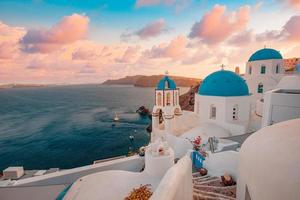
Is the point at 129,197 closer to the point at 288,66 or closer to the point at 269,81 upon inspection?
the point at 269,81

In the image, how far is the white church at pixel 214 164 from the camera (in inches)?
157

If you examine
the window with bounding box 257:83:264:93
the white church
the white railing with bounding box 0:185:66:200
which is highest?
the window with bounding box 257:83:264:93

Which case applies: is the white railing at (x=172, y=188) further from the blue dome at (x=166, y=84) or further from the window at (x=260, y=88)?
the window at (x=260, y=88)

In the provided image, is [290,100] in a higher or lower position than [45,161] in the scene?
higher

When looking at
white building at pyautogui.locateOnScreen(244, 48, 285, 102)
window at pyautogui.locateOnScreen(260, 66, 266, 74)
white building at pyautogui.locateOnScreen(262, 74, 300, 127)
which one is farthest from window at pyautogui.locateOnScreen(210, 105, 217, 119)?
window at pyautogui.locateOnScreen(260, 66, 266, 74)

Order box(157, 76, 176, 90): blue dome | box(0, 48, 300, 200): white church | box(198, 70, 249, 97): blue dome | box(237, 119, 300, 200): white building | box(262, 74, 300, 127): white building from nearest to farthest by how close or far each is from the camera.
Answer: box(237, 119, 300, 200): white building, box(0, 48, 300, 200): white church, box(262, 74, 300, 127): white building, box(198, 70, 249, 97): blue dome, box(157, 76, 176, 90): blue dome

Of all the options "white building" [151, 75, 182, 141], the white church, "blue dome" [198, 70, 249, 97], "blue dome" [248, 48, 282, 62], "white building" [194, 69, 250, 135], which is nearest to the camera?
the white church

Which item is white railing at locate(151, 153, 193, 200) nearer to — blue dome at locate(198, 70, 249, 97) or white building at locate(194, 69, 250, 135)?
white building at locate(194, 69, 250, 135)

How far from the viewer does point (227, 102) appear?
1744 centimetres

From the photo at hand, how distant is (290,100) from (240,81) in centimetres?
866

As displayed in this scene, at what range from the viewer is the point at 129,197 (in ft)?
20.9

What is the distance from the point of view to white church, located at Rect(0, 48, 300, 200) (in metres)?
4.00

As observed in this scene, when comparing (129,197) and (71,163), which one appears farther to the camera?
(71,163)

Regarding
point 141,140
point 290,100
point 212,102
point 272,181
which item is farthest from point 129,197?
point 141,140
